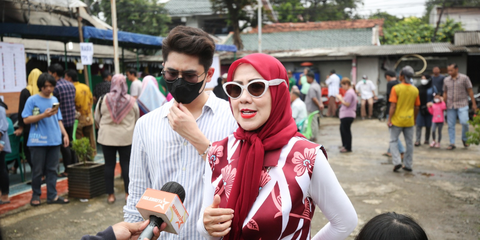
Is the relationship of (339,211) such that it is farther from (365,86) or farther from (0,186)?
(365,86)

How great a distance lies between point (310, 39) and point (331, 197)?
24412mm

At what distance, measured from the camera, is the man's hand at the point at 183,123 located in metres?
1.93

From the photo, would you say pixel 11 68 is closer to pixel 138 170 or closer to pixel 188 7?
pixel 138 170

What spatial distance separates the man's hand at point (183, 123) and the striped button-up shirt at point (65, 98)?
5.86m

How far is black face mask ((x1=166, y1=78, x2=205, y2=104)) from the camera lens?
2.05 metres

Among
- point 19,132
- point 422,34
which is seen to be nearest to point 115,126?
point 19,132

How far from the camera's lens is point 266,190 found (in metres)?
1.58

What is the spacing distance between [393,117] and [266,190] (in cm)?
661

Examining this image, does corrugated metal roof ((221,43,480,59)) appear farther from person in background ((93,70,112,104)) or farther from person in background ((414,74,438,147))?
person in background ((93,70,112,104))

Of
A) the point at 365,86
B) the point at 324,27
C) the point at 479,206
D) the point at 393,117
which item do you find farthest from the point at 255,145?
the point at 324,27

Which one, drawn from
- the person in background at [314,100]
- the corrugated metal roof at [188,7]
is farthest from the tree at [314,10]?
the person in background at [314,100]

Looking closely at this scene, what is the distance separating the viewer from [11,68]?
688cm

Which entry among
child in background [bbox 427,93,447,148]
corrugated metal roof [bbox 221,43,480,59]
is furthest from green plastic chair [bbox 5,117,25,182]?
corrugated metal roof [bbox 221,43,480,59]

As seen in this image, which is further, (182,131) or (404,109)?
(404,109)
